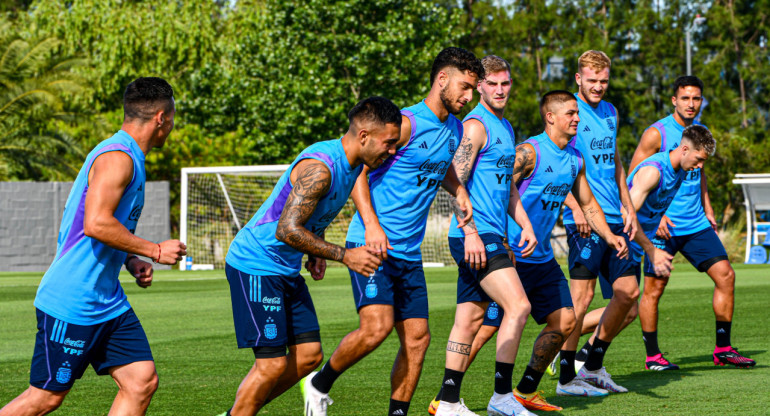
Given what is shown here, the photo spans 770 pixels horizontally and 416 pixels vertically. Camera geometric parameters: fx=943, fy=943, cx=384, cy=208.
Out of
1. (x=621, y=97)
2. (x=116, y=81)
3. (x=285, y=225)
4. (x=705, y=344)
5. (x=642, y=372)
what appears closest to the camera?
(x=285, y=225)

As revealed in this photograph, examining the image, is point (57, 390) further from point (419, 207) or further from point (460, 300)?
point (460, 300)

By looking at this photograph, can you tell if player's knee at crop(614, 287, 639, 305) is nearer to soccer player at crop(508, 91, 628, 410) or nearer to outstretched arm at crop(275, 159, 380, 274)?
soccer player at crop(508, 91, 628, 410)

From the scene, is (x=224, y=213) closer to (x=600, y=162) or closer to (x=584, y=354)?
(x=584, y=354)

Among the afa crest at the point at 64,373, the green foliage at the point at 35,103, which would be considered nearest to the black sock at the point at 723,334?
the afa crest at the point at 64,373

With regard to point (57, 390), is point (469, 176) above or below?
above

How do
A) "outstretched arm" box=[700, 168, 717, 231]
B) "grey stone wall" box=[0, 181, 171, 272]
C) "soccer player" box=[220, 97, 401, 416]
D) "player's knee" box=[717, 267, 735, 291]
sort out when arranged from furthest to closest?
"grey stone wall" box=[0, 181, 171, 272] < "outstretched arm" box=[700, 168, 717, 231] < "player's knee" box=[717, 267, 735, 291] < "soccer player" box=[220, 97, 401, 416]

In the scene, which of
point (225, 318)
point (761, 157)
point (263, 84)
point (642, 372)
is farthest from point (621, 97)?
point (642, 372)

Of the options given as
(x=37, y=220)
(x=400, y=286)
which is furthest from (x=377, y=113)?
(x=37, y=220)

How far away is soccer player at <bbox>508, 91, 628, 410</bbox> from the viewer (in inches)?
262

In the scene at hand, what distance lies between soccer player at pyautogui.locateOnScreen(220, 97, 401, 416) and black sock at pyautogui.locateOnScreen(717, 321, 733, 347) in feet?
15.5

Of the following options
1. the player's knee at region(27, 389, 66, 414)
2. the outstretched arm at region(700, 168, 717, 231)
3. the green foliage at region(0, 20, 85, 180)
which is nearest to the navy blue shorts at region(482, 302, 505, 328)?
the player's knee at region(27, 389, 66, 414)

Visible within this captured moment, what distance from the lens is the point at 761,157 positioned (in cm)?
3550

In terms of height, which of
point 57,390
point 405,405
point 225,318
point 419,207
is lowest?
point 225,318

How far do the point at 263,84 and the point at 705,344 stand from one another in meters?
25.6
